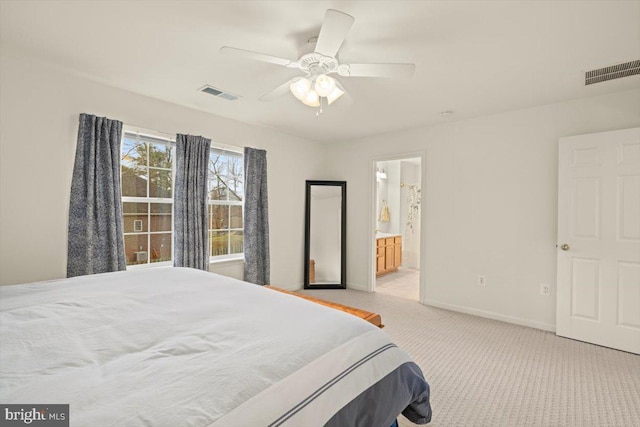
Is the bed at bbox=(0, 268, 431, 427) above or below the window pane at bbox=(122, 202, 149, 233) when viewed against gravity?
below

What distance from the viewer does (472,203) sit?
3846 millimetres

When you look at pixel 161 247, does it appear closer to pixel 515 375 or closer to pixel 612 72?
pixel 515 375

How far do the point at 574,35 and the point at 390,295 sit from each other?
3.69 m

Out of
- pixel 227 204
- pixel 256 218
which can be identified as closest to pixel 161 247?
pixel 227 204

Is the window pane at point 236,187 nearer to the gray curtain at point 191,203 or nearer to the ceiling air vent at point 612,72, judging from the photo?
the gray curtain at point 191,203

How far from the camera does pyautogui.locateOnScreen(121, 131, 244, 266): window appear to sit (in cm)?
321

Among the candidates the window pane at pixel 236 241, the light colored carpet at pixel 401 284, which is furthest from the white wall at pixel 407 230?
the window pane at pixel 236 241

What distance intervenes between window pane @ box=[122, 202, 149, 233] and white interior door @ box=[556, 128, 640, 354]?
4469 millimetres

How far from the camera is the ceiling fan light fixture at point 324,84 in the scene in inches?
79.2

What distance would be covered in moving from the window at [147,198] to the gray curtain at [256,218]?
3.15 feet

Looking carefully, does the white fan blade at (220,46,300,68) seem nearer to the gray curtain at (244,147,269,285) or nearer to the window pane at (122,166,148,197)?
the window pane at (122,166,148,197)

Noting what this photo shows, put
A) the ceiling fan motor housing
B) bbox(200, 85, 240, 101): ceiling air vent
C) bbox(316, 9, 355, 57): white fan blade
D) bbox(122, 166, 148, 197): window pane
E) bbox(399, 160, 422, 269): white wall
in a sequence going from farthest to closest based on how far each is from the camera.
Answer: bbox(399, 160, 422, 269): white wall < bbox(122, 166, 148, 197): window pane < bbox(200, 85, 240, 101): ceiling air vent < the ceiling fan motor housing < bbox(316, 9, 355, 57): white fan blade

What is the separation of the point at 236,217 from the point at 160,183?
3.58ft

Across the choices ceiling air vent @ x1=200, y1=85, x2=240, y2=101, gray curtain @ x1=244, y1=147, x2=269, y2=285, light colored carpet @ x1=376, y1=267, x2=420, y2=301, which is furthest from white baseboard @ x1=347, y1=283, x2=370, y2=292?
ceiling air vent @ x1=200, y1=85, x2=240, y2=101
